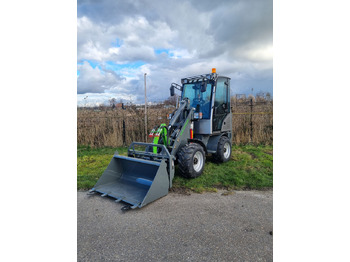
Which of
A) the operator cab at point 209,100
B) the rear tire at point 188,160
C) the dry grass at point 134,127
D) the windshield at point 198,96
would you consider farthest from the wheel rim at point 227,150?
the dry grass at point 134,127

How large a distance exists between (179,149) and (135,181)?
49.8 inches

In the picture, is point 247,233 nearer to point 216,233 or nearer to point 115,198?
point 216,233

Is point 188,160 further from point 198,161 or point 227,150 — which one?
point 227,150

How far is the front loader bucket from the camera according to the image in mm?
3755

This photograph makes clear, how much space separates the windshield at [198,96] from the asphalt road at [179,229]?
2498 mm

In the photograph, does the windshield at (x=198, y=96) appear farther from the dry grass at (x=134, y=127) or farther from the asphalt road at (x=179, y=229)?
the dry grass at (x=134, y=127)

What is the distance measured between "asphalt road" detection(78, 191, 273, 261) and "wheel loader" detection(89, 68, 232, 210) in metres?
0.33

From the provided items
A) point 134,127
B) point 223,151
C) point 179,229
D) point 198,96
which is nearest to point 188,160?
point 179,229

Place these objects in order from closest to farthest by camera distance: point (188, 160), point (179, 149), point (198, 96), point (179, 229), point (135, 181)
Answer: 1. point (179, 229)
2. point (135, 181)
3. point (188, 160)
4. point (179, 149)
5. point (198, 96)

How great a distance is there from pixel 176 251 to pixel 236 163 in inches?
163

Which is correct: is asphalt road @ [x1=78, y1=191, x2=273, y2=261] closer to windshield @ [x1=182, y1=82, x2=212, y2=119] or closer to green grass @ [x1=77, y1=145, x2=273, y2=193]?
green grass @ [x1=77, y1=145, x2=273, y2=193]

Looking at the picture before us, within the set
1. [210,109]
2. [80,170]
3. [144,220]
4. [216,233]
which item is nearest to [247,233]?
[216,233]

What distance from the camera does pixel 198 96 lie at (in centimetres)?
580

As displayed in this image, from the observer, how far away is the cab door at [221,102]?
18.8ft
